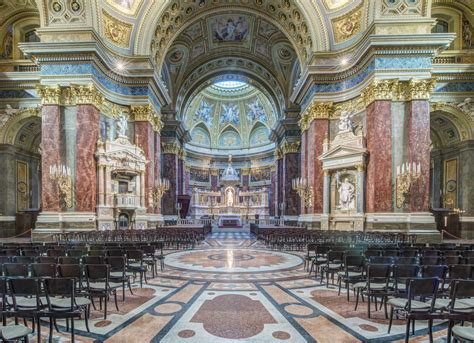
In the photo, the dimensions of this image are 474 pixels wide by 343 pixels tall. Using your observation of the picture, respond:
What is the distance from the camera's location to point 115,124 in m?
16.9

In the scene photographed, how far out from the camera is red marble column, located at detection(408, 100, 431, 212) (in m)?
13.2

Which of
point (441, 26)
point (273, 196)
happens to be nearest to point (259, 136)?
point (273, 196)

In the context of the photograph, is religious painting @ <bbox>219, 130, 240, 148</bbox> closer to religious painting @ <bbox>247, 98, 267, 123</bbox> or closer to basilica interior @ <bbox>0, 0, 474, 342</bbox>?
religious painting @ <bbox>247, 98, 267, 123</bbox>

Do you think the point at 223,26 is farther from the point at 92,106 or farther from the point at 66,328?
the point at 66,328

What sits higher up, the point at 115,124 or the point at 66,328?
the point at 115,124

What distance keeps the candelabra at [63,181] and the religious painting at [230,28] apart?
17.6 meters

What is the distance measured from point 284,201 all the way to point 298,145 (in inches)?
222

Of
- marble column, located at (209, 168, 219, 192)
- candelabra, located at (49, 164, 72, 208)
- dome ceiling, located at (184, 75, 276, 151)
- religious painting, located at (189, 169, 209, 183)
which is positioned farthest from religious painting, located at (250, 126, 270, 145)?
candelabra, located at (49, 164, 72, 208)

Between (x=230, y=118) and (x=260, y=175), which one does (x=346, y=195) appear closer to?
(x=260, y=175)

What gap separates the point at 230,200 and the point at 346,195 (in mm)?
18624

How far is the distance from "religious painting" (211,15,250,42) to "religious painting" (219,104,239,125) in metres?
17.6

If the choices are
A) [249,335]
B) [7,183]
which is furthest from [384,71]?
[7,183]

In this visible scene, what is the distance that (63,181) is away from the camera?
13.6 m

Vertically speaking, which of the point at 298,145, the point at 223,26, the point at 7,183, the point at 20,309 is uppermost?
the point at 223,26
